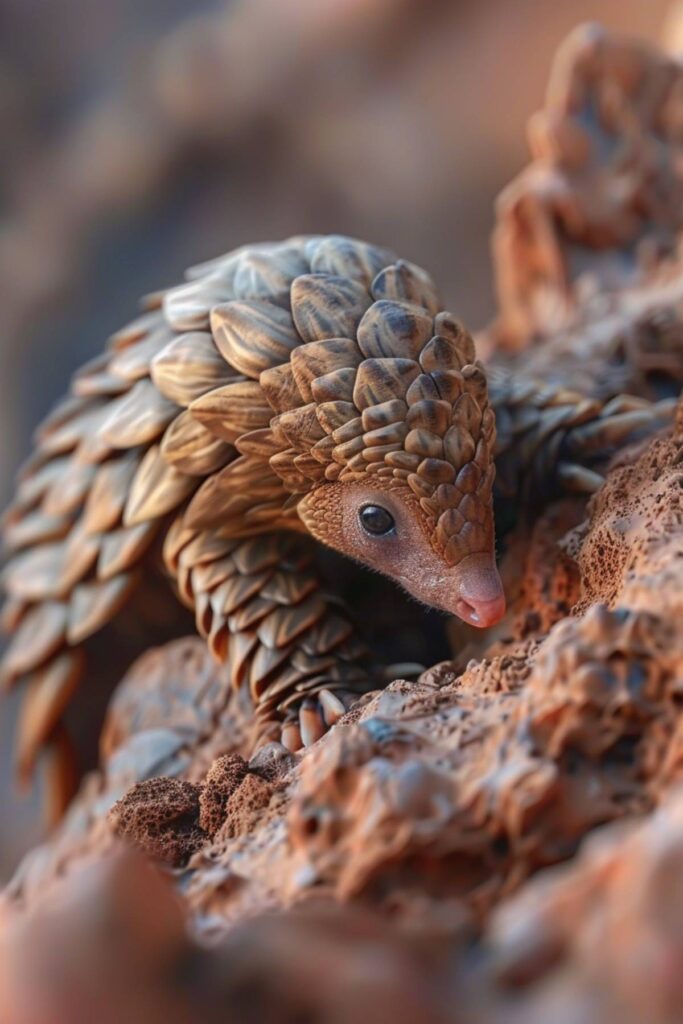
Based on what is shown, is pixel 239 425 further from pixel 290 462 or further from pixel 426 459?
pixel 426 459

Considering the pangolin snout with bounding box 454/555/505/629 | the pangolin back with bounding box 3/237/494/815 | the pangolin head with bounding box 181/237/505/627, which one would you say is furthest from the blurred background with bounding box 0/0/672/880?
the pangolin snout with bounding box 454/555/505/629

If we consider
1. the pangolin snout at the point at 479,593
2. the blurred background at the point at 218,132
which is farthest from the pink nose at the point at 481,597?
the blurred background at the point at 218,132

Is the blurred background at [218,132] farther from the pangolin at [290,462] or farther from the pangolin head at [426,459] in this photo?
the pangolin head at [426,459]

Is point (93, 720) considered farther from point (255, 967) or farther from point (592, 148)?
point (592, 148)

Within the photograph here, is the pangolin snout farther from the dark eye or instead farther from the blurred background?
the blurred background

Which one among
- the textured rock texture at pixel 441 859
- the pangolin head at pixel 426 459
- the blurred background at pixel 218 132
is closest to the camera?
the textured rock texture at pixel 441 859

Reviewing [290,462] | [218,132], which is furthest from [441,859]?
[218,132]

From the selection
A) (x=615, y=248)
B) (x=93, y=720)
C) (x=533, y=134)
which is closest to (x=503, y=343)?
(x=615, y=248)
